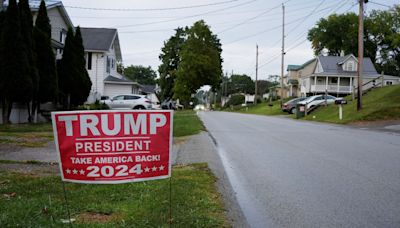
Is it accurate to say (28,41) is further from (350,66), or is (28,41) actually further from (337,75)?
(350,66)

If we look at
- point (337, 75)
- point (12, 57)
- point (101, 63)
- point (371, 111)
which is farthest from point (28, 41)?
point (337, 75)

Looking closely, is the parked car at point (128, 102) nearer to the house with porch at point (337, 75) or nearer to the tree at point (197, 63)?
the tree at point (197, 63)

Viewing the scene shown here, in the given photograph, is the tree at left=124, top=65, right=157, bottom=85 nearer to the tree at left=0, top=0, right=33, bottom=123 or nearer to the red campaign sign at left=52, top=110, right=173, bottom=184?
the tree at left=0, top=0, right=33, bottom=123

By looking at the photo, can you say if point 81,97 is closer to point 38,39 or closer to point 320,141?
point 38,39

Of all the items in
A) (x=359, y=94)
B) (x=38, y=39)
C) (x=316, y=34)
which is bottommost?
(x=359, y=94)

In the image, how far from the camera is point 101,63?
132ft

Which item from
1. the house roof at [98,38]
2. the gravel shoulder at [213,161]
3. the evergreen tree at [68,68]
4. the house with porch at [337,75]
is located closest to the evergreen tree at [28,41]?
the evergreen tree at [68,68]

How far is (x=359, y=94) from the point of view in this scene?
28547 mm

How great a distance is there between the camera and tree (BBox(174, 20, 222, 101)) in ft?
233

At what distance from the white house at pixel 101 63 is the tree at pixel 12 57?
64.8 feet

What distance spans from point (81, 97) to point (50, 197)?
2141 centimetres

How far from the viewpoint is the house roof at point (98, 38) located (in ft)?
130

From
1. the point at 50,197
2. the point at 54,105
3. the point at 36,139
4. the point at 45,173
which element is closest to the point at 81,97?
the point at 54,105

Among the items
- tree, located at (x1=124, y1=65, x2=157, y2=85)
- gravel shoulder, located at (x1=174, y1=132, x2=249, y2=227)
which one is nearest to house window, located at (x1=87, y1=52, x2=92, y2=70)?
gravel shoulder, located at (x1=174, y1=132, x2=249, y2=227)
